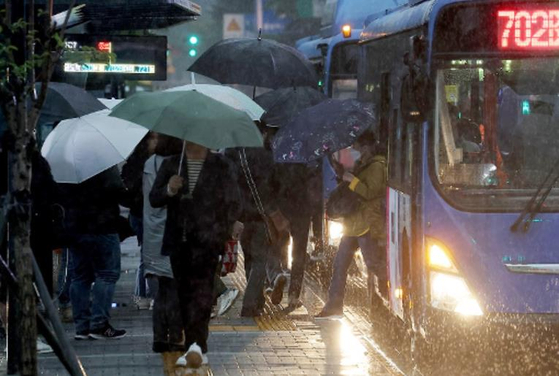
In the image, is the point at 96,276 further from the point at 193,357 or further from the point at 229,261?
the point at 193,357

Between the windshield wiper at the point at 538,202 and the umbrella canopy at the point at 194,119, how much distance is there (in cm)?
178

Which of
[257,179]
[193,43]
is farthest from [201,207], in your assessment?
[193,43]

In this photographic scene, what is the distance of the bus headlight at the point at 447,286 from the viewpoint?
9273 mm

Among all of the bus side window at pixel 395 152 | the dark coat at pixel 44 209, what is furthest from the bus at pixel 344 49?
the dark coat at pixel 44 209

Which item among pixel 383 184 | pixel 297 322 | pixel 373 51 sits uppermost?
pixel 373 51

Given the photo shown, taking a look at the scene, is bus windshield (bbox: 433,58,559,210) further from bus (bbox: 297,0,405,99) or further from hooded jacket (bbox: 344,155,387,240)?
bus (bbox: 297,0,405,99)

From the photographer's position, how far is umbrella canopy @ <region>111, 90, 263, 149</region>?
368 inches

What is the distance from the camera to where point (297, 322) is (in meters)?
12.6

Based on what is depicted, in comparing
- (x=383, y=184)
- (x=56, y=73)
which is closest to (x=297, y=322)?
(x=383, y=184)

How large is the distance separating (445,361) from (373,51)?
337 centimetres

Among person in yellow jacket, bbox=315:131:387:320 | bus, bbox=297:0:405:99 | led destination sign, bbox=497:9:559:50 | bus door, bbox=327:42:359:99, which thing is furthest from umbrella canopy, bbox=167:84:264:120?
bus door, bbox=327:42:359:99

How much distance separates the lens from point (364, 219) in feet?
40.7

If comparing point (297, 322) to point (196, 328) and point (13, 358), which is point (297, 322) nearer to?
point (196, 328)

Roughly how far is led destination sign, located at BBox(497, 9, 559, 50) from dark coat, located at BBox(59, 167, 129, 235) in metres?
3.74
